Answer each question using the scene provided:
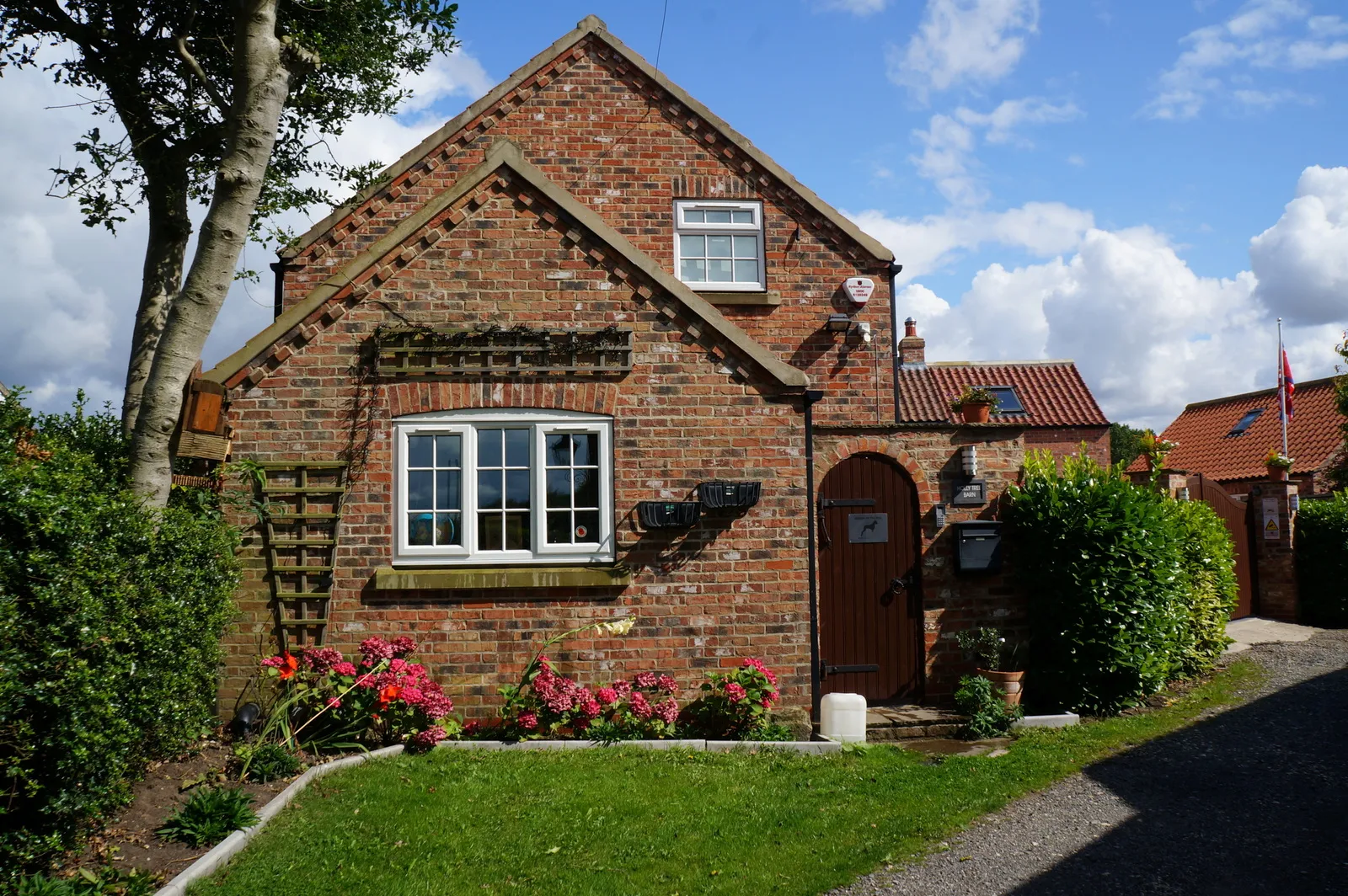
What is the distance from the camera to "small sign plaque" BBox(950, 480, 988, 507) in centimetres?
1048

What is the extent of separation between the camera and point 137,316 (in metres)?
11.2

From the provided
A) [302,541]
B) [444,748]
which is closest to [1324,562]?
[444,748]

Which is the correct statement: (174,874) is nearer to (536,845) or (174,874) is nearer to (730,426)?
(536,845)

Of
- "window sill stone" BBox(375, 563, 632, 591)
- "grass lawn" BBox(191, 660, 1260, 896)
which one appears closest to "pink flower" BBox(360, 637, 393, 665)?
"window sill stone" BBox(375, 563, 632, 591)

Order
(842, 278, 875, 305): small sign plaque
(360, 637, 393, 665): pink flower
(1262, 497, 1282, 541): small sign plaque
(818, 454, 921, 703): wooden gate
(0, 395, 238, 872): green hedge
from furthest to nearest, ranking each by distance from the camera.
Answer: (1262, 497, 1282, 541): small sign plaque < (842, 278, 875, 305): small sign plaque < (818, 454, 921, 703): wooden gate < (360, 637, 393, 665): pink flower < (0, 395, 238, 872): green hedge

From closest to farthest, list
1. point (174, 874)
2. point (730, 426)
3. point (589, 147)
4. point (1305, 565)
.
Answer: point (174, 874)
point (730, 426)
point (589, 147)
point (1305, 565)

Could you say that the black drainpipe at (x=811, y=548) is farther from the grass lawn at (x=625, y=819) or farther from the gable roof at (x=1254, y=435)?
the gable roof at (x=1254, y=435)

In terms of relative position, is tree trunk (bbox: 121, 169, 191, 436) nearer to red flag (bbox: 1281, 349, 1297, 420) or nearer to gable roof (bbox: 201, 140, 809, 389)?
gable roof (bbox: 201, 140, 809, 389)

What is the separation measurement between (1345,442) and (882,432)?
→ 660 inches

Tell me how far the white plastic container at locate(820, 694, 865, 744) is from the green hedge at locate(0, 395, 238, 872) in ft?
18.5

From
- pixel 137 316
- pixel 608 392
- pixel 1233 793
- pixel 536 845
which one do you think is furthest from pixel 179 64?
pixel 1233 793

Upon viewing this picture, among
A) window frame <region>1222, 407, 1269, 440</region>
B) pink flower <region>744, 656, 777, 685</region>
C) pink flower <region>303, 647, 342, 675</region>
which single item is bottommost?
pink flower <region>744, 656, 777, 685</region>

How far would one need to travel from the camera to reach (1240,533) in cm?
1560

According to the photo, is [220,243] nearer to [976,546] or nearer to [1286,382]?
[976,546]
